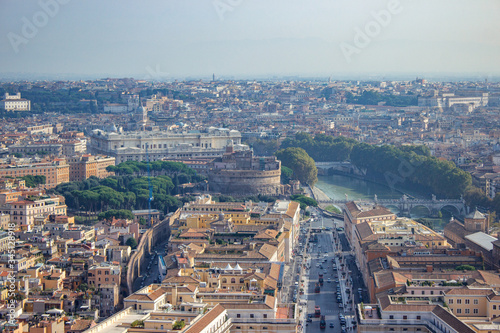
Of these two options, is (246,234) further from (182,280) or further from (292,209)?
(182,280)

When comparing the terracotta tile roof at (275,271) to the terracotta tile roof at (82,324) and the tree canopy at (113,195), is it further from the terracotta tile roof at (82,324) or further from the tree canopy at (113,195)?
the tree canopy at (113,195)

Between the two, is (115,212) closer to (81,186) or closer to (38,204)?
(38,204)

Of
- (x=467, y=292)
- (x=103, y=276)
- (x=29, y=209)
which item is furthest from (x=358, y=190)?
(x=467, y=292)

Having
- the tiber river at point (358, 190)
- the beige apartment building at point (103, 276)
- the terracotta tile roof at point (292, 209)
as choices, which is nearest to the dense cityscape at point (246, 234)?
the beige apartment building at point (103, 276)

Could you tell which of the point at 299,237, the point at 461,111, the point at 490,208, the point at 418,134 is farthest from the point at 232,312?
the point at 461,111

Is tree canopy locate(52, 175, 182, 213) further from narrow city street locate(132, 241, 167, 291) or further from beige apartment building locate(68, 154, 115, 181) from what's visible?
narrow city street locate(132, 241, 167, 291)
